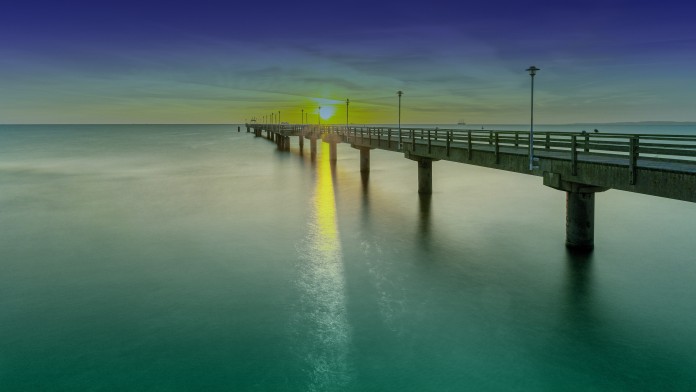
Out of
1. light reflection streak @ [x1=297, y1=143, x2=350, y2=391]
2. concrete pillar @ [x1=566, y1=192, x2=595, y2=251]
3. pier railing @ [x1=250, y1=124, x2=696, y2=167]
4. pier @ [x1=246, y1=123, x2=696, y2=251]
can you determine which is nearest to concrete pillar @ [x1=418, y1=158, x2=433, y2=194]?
pier railing @ [x1=250, y1=124, x2=696, y2=167]

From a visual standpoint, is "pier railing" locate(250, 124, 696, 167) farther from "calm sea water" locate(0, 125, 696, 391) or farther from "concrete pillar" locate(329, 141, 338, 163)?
"concrete pillar" locate(329, 141, 338, 163)

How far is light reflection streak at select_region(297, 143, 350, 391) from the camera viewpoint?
10.4 m

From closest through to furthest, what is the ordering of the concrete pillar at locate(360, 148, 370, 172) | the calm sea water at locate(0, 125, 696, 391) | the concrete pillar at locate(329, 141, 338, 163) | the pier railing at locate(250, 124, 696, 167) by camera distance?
the calm sea water at locate(0, 125, 696, 391)
the pier railing at locate(250, 124, 696, 167)
the concrete pillar at locate(360, 148, 370, 172)
the concrete pillar at locate(329, 141, 338, 163)

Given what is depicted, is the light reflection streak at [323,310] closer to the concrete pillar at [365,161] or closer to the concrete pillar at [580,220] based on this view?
the concrete pillar at [580,220]

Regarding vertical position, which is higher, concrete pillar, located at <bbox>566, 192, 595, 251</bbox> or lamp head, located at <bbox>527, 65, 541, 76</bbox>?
lamp head, located at <bbox>527, 65, 541, 76</bbox>

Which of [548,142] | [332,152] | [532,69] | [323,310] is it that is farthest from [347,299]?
[332,152]

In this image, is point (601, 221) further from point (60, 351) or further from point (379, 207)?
point (60, 351)

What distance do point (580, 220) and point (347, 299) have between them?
884cm

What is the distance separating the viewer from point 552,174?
53.5 feet

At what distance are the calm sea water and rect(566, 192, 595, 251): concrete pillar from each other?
62 centimetres

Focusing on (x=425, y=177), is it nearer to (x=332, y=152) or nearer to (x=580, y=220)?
(x=580, y=220)

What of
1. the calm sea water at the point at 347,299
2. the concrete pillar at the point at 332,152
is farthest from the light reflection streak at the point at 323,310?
the concrete pillar at the point at 332,152

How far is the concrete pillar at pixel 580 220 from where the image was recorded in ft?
54.4

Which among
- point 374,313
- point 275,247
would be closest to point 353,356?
point 374,313
